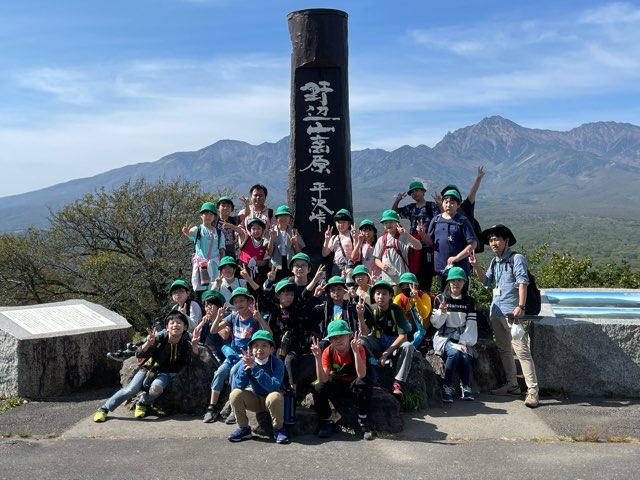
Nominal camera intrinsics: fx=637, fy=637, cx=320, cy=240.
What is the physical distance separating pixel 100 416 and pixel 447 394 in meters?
3.64

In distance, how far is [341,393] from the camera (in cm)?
608

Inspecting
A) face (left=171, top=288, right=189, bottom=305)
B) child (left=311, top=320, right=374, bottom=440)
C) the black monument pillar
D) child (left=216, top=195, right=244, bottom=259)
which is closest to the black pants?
child (left=311, top=320, right=374, bottom=440)

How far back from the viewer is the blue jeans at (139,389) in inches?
258

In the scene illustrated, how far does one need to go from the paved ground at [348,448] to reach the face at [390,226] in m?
2.17

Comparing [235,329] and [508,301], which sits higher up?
[508,301]

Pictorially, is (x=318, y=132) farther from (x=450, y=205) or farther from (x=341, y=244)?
(x=450, y=205)

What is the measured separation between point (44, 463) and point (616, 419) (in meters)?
5.39

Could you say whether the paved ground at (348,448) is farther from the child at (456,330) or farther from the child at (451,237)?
the child at (451,237)

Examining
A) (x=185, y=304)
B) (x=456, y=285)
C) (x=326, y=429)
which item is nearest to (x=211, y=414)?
(x=326, y=429)

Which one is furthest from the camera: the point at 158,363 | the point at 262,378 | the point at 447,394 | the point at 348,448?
the point at 447,394

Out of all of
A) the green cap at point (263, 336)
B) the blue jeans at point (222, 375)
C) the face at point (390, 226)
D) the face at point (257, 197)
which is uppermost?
the face at point (257, 197)

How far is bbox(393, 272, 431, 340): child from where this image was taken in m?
7.05

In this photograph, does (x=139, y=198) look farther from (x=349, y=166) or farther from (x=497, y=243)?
(x=497, y=243)

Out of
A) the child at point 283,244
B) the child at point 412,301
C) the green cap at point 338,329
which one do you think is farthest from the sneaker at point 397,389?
the child at point 283,244
